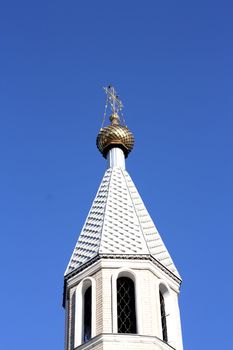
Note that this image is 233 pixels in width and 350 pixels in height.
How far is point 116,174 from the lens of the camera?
27.0 metres

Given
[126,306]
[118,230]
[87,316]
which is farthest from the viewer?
[118,230]

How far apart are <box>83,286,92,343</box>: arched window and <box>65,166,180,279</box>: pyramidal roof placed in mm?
933

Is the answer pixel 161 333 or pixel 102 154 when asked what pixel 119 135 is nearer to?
pixel 102 154

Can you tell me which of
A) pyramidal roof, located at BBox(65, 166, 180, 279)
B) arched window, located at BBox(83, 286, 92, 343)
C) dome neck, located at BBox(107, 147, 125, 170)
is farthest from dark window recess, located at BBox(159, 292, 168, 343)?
dome neck, located at BBox(107, 147, 125, 170)

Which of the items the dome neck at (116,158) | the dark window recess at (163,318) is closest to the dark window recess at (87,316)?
the dark window recess at (163,318)

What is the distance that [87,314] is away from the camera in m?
21.8

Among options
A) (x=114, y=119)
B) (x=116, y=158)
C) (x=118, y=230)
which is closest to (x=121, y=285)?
(x=118, y=230)

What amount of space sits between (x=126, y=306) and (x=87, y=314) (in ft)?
3.99

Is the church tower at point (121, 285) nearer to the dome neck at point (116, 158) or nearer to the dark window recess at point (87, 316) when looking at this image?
the dark window recess at point (87, 316)

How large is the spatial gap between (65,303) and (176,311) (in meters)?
3.21

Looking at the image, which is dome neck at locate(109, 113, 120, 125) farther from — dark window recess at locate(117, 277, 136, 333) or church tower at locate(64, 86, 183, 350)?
dark window recess at locate(117, 277, 136, 333)

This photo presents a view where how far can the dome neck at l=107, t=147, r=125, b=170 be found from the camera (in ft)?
91.3

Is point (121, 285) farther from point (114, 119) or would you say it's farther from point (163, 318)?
point (114, 119)

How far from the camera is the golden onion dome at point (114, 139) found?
28531 millimetres
